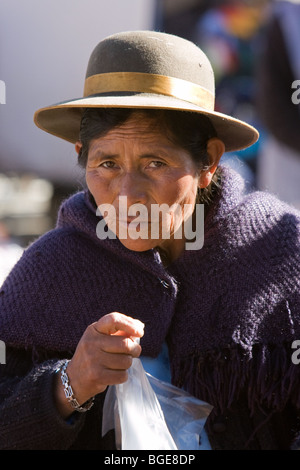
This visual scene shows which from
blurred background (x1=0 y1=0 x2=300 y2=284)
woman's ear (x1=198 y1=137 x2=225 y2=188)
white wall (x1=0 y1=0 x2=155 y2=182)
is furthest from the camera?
white wall (x1=0 y1=0 x2=155 y2=182)

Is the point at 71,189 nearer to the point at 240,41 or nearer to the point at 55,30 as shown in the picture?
the point at 55,30

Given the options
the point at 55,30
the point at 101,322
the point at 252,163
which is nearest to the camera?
the point at 101,322

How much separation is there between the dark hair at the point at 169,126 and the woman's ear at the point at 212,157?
0.8 inches

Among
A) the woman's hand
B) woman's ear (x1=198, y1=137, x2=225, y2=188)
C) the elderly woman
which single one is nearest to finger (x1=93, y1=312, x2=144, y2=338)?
the woman's hand

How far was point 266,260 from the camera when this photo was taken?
2.26 meters

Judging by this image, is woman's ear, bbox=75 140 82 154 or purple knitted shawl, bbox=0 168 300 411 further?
woman's ear, bbox=75 140 82 154

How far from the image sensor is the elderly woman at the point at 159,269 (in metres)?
2.04

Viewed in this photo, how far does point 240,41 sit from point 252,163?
1.26m

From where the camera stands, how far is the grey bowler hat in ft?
6.58

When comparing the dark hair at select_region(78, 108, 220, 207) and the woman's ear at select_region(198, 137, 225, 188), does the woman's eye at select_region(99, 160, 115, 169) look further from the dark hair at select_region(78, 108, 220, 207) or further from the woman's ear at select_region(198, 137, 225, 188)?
the woman's ear at select_region(198, 137, 225, 188)

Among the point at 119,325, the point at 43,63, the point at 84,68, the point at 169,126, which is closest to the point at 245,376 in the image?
the point at 119,325

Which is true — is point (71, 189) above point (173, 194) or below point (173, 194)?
below

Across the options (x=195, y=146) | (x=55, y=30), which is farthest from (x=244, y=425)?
(x=55, y=30)

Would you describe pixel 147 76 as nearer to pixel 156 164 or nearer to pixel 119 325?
pixel 156 164
